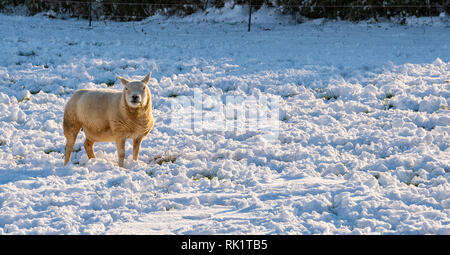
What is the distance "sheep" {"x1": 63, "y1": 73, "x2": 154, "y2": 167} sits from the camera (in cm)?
629

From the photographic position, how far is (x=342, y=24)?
19000 mm

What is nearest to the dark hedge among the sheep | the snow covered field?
the snow covered field

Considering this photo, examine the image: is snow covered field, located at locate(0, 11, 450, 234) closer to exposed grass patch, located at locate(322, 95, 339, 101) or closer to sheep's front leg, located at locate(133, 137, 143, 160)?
exposed grass patch, located at locate(322, 95, 339, 101)

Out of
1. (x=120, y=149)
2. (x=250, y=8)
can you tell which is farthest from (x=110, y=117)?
(x=250, y=8)

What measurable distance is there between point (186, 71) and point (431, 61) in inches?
234

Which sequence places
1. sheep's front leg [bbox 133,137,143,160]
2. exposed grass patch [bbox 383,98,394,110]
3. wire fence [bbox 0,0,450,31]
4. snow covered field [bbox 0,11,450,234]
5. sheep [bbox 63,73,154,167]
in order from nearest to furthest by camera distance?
1. snow covered field [bbox 0,11,450,234]
2. sheep [bbox 63,73,154,167]
3. sheep's front leg [bbox 133,137,143,160]
4. exposed grass patch [bbox 383,98,394,110]
5. wire fence [bbox 0,0,450,31]

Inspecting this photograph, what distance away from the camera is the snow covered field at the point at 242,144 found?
15.7 ft

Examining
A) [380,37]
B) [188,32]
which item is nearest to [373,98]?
[380,37]

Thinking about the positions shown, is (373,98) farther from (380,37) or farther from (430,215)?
(380,37)

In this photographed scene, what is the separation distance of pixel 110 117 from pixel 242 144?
1.97 meters

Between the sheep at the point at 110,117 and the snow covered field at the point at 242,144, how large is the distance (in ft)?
1.03

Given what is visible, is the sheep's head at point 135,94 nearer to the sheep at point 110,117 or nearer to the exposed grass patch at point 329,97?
the sheep at point 110,117

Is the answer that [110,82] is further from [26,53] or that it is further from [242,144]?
[242,144]

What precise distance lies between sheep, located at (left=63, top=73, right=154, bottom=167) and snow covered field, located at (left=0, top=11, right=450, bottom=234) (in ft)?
1.03
